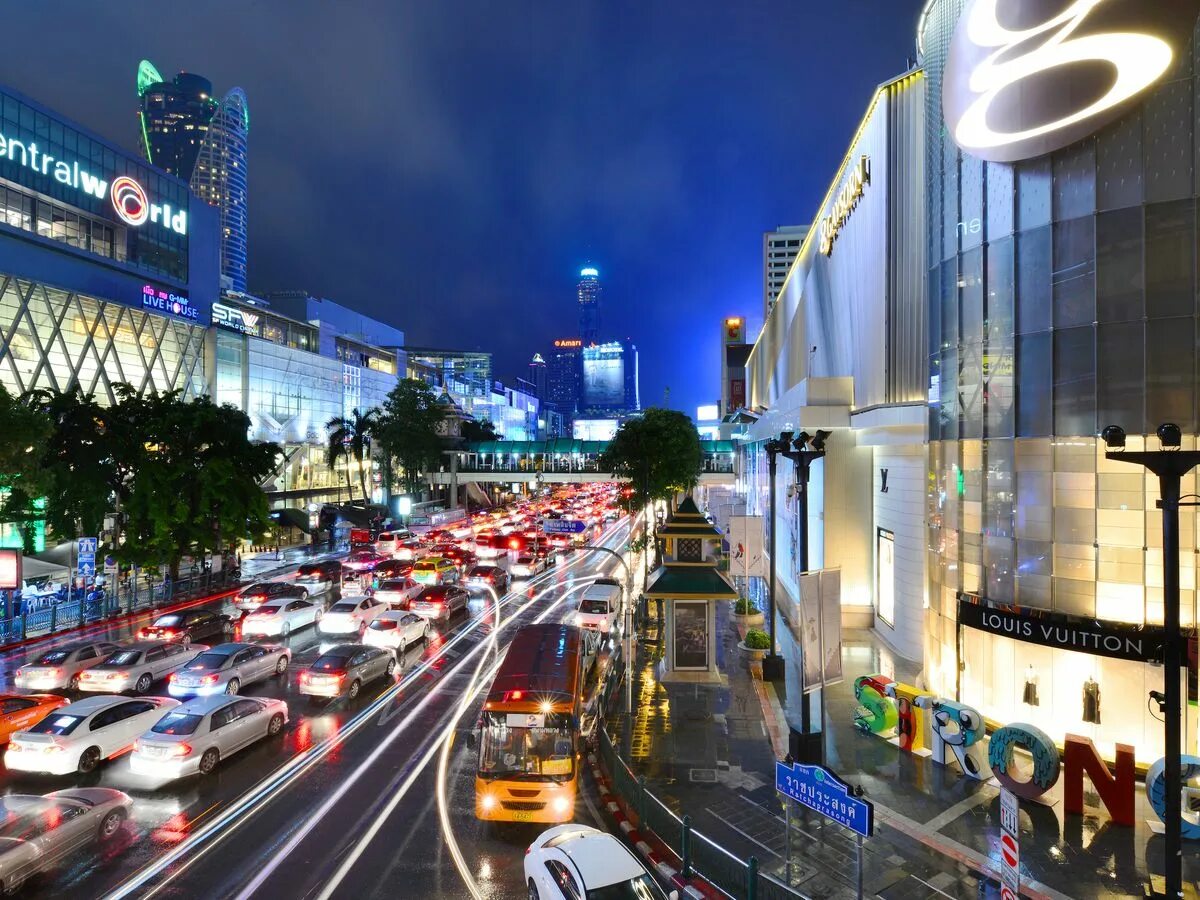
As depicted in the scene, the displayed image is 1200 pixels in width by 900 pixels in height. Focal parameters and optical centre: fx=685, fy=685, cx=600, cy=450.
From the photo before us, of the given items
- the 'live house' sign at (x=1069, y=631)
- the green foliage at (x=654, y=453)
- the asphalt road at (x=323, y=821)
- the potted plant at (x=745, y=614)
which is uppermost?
the green foliage at (x=654, y=453)

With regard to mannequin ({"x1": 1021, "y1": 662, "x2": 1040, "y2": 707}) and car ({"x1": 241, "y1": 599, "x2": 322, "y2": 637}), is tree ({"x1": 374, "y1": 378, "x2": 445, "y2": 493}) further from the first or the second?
mannequin ({"x1": 1021, "y1": 662, "x2": 1040, "y2": 707})

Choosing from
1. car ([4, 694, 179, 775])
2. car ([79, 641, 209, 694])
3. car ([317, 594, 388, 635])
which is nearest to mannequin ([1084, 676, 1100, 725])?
car ([4, 694, 179, 775])

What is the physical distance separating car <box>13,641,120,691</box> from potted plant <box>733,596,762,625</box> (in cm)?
2335

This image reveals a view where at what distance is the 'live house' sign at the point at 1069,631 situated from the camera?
44.6ft

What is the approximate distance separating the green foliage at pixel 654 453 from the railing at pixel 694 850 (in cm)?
3040

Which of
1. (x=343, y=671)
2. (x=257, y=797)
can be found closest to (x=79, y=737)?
(x=257, y=797)

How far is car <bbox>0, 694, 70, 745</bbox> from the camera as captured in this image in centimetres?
1583

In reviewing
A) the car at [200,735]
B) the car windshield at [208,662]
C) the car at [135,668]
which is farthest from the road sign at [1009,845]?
the car at [135,668]

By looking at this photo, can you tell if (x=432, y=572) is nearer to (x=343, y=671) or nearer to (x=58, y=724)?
(x=343, y=671)

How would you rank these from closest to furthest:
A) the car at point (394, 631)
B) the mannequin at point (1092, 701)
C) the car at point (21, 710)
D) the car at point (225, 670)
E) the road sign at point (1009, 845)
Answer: the road sign at point (1009, 845) < the mannequin at point (1092, 701) < the car at point (21, 710) < the car at point (225, 670) < the car at point (394, 631)

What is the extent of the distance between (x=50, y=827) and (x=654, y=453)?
119 ft

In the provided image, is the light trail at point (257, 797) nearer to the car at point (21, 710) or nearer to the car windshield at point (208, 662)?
the car windshield at point (208, 662)

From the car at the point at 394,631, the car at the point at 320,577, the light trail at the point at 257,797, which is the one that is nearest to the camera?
the light trail at the point at 257,797

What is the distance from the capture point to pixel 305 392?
7431 centimetres
